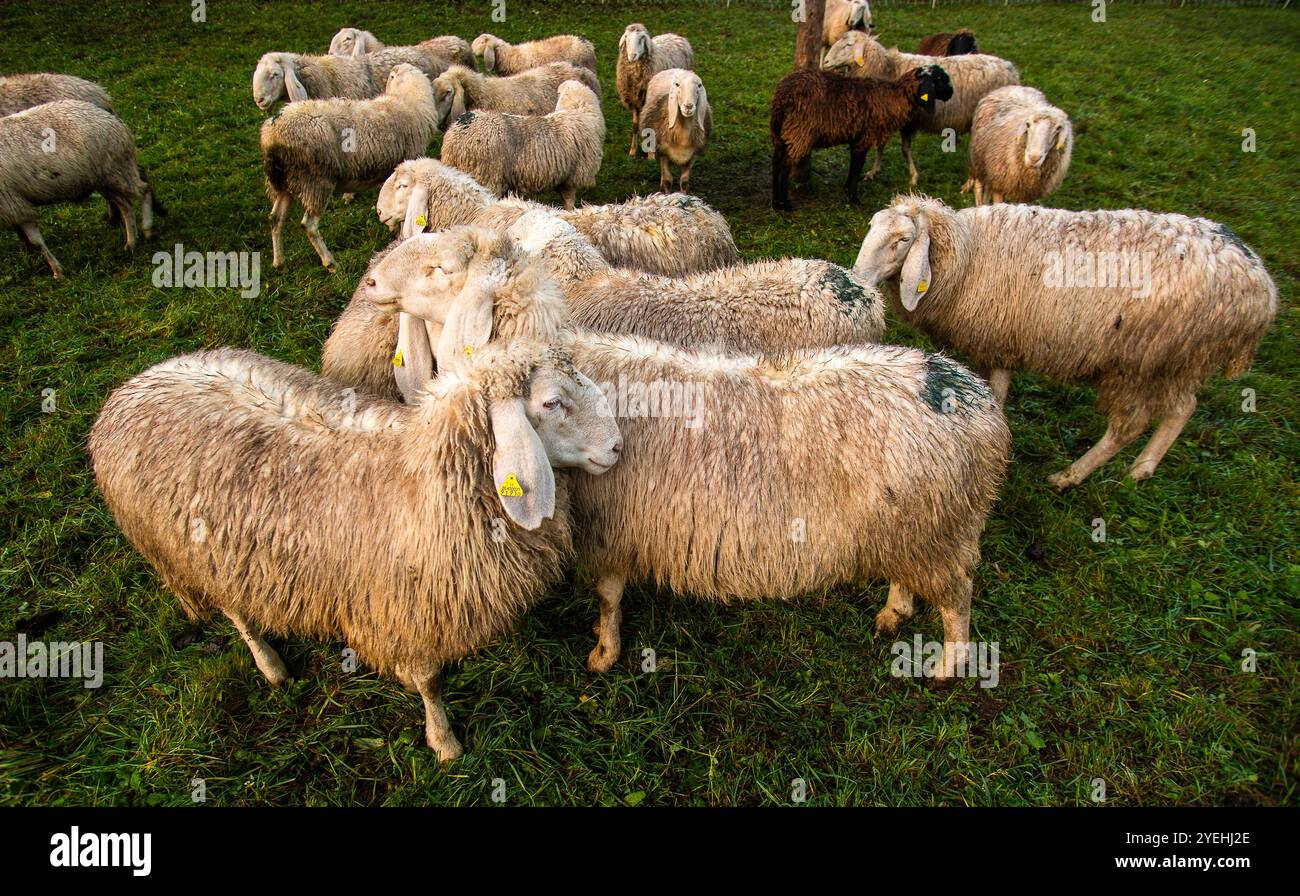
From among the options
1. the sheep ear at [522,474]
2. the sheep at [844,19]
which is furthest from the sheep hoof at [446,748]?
the sheep at [844,19]

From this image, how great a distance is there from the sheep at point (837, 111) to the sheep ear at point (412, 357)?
624 centimetres

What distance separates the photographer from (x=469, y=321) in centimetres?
375

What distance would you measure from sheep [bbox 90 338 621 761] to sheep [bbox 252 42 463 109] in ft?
24.2

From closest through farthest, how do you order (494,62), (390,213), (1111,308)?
(1111,308), (390,213), (494,62)

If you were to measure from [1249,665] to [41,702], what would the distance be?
633 centimetres

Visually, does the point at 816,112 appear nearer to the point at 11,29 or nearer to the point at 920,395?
the point at 920,395

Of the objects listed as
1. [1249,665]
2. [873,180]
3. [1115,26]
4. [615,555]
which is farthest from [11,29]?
[1115,26]

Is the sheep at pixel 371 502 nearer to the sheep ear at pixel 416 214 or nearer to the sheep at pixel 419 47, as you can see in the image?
the sheep ear at pixel 416 214

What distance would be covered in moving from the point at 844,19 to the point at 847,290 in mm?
13555

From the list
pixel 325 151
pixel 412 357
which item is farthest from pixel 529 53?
pixel 412 357

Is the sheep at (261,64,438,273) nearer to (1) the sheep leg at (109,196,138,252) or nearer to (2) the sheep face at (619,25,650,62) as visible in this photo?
(1) the sheep leg at (109,196,138,252)

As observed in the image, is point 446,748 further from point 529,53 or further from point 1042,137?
point 529,53

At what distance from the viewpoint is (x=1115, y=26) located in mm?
18953

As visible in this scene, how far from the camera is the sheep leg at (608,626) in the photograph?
3762 millimetres
